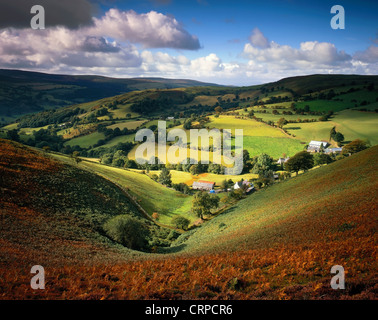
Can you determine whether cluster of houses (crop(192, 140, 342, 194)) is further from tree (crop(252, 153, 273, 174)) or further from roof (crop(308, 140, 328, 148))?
tree (crop(252, 153, 273, 174))

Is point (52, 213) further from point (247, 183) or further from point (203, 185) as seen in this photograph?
point (247, 183)

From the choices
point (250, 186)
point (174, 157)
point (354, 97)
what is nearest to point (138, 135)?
point (174, 157)

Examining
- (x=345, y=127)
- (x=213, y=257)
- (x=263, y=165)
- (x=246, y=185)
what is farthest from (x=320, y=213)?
(x=345, y=127)

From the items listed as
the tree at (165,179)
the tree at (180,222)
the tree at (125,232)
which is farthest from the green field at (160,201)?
the tree at (125,232)

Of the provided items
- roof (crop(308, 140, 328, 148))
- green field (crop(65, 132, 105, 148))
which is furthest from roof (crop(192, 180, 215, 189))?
green field (crop(65, 132, 105, 148))

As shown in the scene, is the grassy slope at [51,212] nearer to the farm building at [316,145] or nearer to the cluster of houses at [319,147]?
the cluster of houses at [319,147]
